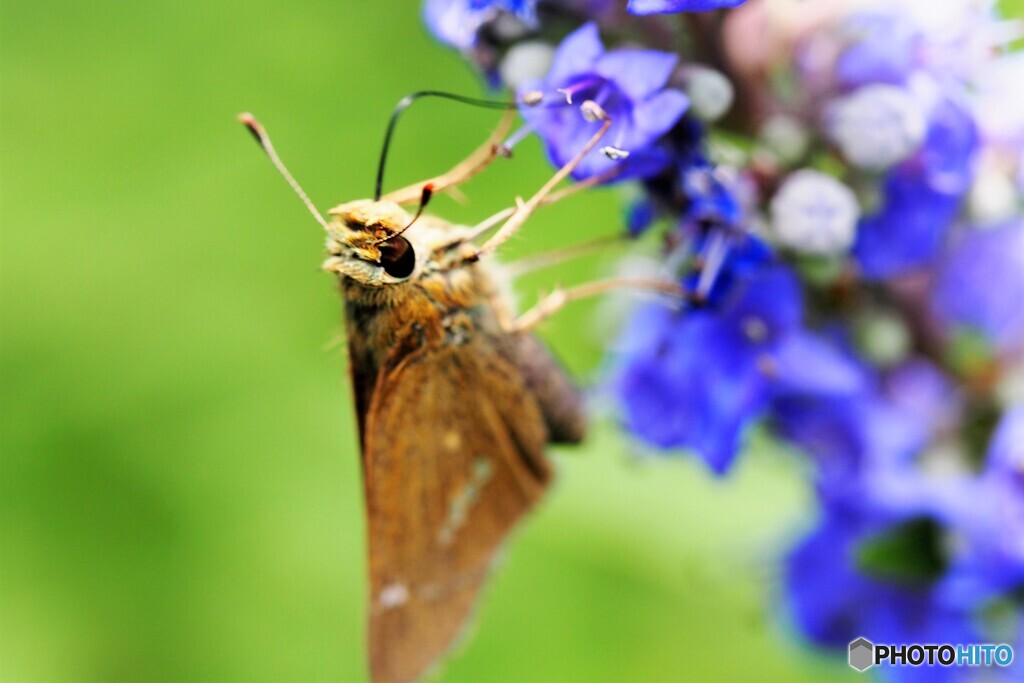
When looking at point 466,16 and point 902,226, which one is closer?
point 466,16

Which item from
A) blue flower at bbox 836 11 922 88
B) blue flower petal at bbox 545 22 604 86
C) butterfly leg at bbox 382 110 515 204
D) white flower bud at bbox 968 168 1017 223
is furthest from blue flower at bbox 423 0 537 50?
white flower bud at bbox 968 168 1017 223

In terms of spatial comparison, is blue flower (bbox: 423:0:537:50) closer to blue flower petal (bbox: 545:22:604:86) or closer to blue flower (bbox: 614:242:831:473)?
blue flower petal (bbox: 545:22:604:86)

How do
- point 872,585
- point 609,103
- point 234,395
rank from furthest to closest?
point 234,395 → point 872,585 → point 609,103

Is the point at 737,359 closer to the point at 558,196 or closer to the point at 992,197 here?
the point at 558,196

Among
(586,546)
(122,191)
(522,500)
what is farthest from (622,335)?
(122,191)

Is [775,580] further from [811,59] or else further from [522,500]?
[811,59]

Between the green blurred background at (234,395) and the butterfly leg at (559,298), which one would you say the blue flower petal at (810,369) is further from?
the green blurred background at (234,395)

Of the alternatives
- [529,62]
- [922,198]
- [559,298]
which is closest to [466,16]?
[529,62]
